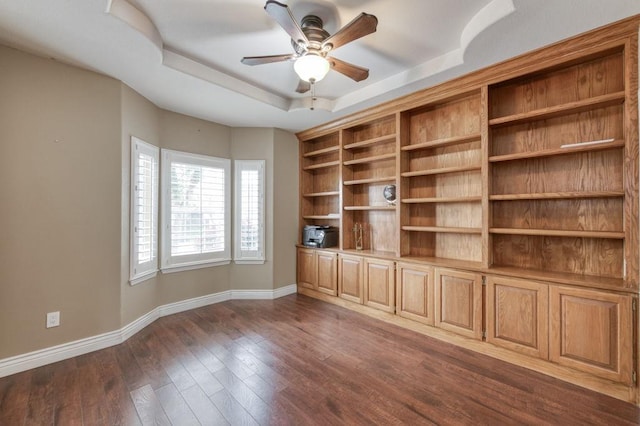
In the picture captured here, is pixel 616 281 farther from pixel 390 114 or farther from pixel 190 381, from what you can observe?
pixel 190 381

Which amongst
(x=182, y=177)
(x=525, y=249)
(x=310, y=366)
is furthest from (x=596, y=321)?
(x=182, y=177)

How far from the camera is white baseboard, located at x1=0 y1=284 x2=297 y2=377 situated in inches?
93.8

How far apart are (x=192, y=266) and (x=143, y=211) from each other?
40.6 inches

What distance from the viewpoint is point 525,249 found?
278 cm

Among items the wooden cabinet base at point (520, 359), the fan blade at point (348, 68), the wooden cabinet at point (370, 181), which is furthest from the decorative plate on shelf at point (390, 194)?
the fan blade at point (348, 68)

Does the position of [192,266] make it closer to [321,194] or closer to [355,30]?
[321,194]

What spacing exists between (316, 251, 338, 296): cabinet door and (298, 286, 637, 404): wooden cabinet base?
1.77 feet

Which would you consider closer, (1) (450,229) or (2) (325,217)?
(1) (450,229)

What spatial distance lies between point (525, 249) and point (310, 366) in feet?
7.63

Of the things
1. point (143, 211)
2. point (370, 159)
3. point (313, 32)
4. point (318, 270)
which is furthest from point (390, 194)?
point (143, 211)

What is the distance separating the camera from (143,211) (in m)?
3.31

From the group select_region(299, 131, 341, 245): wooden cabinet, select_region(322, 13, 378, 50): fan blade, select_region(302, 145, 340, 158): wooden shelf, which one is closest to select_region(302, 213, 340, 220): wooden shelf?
select_region(299, 131, 341, 245): wooden cabinet

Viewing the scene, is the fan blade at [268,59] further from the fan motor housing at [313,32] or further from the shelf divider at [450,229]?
the shelf divider at [450,229]

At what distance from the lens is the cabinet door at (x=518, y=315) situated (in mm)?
2369
